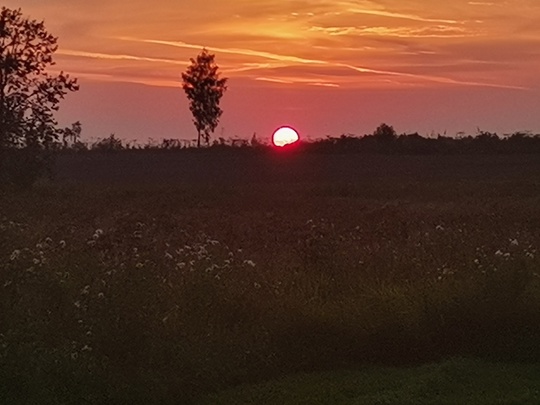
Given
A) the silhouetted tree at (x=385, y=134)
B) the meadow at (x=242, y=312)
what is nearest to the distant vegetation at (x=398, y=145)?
the silhouetted tree at (x=385, y=134)

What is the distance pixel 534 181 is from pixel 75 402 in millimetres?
35338

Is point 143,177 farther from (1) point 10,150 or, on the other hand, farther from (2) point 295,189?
(1) point 10,150

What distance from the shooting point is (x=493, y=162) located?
167ft

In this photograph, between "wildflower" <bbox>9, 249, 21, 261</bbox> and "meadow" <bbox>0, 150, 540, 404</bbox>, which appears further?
"wildflower" <bbox>9, 249, 21, 261</bbox>

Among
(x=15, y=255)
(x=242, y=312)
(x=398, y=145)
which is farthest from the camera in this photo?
(x=398, y=145)

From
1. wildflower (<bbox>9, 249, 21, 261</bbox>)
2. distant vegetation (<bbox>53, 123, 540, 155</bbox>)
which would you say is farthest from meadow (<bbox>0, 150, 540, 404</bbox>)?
distant vegetation (<bbox>53, 123, 540, 155</bbox>)

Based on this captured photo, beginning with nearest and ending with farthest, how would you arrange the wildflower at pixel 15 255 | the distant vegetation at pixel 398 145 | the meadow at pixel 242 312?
the meadow at pixel 242 312 < the wildflower at pixel 15 255 < the distant vegetation at pixel 398 145

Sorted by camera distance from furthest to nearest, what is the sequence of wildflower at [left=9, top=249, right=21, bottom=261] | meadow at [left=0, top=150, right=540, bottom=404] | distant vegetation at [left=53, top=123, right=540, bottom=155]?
1. distant vegetation at [left=53, top=123, right=540, bottom=155]
2. wildflower at [left=9, top=249, right=21, bottom=261]
3. meadow at [left=0, top=150, right=540, bottom=404]

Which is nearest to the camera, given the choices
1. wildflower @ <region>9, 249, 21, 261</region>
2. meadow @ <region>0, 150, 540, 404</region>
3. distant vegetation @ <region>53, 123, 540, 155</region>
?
meadow @ <region>0, 150, 540, 404</region>

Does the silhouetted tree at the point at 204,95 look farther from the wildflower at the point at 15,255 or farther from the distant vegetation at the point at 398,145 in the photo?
the wildflower at the point at 15,255

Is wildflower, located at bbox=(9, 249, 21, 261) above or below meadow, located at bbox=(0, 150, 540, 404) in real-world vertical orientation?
above

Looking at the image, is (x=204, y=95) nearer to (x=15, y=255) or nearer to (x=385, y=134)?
(x=385, y=134)

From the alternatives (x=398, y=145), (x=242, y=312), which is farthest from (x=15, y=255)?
(x=398, y=145)

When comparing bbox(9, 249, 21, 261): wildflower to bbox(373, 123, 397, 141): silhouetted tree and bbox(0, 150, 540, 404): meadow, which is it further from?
bbox(373, 123, 397, 141): silhouetted tree
